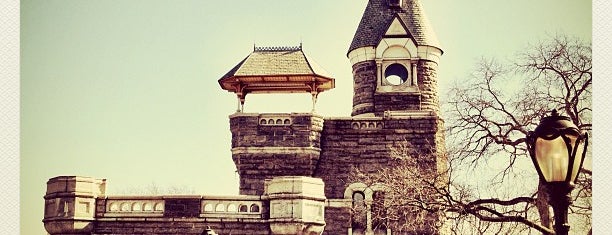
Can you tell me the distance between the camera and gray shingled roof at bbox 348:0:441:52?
15.2 m

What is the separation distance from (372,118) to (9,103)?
7.58m

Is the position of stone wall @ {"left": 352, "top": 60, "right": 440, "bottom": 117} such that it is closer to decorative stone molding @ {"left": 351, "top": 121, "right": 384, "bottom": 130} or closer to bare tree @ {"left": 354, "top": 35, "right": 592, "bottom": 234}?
decorative stone molding @ {"left": 351, "top": 121, "right": 384, "bottom": 130}

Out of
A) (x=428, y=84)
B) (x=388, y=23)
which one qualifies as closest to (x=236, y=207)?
(x=428, y=84)

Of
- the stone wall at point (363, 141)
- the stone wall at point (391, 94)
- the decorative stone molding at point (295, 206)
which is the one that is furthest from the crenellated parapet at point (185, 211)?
the stone wall at point (391, 94)

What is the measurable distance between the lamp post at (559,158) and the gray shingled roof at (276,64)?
9.41 metres

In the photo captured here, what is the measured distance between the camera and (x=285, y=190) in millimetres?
9766

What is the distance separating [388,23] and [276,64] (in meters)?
2.30

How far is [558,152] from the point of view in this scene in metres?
4.48

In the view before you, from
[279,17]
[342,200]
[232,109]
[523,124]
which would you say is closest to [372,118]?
[342,200]

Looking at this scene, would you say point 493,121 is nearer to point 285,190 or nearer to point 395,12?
point 285,190

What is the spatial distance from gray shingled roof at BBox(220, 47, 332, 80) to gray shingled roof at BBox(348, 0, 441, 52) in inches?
57.3

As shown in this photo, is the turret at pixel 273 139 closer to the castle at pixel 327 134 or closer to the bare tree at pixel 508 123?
the castle at pixel 327 134

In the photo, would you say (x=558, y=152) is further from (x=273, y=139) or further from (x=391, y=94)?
(x=391, y=94)
